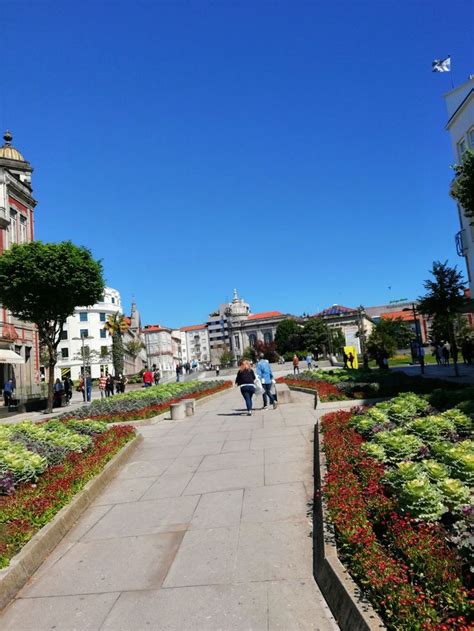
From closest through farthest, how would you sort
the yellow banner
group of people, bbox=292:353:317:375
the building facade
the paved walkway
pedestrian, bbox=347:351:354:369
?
the paved walkway < the building facade < pedestrian, bbox=347:351:354:369 < the yellow banner < group of people, bbox=292:353:317:375

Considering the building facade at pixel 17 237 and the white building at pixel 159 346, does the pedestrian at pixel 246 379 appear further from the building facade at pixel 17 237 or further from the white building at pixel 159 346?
the white building at pixel 159 346

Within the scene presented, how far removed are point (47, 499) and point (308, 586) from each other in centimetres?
347

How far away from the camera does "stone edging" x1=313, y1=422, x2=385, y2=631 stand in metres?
2.98

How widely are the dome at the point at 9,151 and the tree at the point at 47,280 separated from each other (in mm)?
17399

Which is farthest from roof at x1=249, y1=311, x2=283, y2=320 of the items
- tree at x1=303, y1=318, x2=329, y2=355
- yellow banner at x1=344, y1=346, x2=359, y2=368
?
yellow banner at x1=344, y1=346, x2=359, y2=368

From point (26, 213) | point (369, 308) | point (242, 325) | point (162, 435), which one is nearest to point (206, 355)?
point (242, 325)

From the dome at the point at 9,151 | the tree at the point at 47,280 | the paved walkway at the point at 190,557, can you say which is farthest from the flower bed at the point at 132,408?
the dome at the point at 9,151

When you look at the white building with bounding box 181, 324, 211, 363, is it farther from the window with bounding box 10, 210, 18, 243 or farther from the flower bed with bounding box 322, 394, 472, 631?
the flower bed with bounding box 322, 394, 472, 631

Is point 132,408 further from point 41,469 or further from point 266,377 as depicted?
point 41,469

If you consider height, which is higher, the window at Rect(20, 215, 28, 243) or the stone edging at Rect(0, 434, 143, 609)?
the window at Rect(20, 215, 28, 243)

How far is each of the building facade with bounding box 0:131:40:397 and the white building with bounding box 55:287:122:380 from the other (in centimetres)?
3844

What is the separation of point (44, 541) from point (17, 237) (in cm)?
3256

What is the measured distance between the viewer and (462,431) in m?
7.17

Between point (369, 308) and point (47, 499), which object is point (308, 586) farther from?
point (369, 308)
